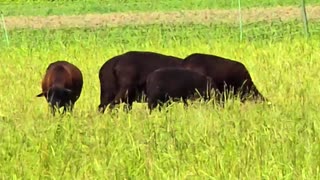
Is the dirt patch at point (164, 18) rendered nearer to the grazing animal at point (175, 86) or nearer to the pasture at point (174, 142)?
the grazing animal at point (175, 86)

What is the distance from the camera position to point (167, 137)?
20.6 ft

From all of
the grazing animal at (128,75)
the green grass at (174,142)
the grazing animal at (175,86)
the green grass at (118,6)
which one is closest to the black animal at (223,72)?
the grazing animal at (128,75)

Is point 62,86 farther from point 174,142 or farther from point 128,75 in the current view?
point 174,142

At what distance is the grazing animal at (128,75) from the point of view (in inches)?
381

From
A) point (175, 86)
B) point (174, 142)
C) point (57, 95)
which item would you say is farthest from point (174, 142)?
point (57, 95)

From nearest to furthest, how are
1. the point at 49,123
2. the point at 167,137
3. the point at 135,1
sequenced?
the point at 167,137
the point at 49,123
the point at 135,1

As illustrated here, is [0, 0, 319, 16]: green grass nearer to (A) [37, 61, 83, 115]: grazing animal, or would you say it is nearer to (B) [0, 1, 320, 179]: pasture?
(A) [37, 61, 83, 115]: grazing animal

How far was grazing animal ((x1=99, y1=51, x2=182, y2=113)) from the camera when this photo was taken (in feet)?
31.8

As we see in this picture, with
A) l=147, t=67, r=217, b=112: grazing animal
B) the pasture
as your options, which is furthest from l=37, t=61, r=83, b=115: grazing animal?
l=147, t=67, r=217, b=112: grazing animal

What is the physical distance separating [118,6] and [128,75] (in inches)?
1185

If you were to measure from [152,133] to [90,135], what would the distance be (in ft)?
1.58

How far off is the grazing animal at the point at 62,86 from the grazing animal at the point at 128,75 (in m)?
0.40

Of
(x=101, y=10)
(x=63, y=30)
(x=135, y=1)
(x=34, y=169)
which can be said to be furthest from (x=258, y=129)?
(x=135, y=1)

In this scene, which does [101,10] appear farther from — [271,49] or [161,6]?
[271,49]
